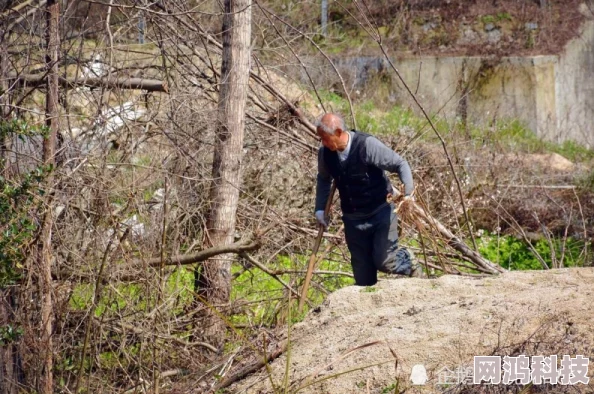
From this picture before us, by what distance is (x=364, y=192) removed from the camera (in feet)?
24.5

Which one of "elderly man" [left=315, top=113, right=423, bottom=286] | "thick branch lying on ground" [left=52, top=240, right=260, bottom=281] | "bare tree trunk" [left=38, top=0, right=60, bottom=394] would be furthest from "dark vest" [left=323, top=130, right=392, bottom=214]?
"bare tree trunk" [left=38, top=0, right=60, bottom=394]

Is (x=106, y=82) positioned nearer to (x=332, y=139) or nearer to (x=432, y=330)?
(x=332, y=139)

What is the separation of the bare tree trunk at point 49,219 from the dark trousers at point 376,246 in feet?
7.76

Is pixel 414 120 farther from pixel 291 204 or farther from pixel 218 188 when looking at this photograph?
pixel 218 188

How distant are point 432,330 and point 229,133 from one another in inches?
132

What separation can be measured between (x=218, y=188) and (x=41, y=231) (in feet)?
6.25

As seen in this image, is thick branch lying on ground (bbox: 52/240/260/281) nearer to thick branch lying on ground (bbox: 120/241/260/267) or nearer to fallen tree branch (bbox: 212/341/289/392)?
thick branch lying on ground (bbox: 120/241/260/267)

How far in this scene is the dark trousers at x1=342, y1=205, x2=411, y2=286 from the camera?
7617mm

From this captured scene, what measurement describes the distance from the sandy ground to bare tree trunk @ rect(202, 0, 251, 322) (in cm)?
195

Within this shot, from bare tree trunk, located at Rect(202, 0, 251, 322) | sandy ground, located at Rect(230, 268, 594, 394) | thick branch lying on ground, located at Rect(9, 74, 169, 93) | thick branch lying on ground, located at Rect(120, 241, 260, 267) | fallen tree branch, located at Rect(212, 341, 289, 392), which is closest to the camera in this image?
sandy ground, located at Rect(230, 268, 594, 394)

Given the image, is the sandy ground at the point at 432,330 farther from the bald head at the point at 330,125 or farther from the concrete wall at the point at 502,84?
the concrete wall at the point at 502,84

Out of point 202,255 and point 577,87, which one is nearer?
point 202,255

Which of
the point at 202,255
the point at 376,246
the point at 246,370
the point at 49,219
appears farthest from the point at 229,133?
the point at 246,370

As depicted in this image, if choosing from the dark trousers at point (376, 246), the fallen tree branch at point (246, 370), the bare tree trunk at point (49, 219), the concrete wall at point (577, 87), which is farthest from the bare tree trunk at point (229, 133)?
the concrete wall at point (577, 87)
